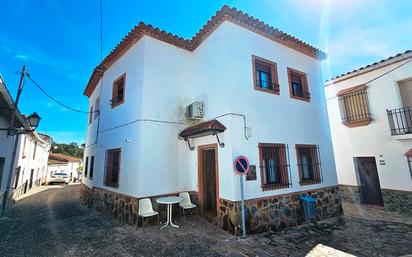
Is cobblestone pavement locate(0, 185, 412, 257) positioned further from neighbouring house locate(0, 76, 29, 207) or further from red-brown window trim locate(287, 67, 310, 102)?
red-brown window trim locate(287, 67, 310, 102)

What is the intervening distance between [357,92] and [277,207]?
8.62 metres

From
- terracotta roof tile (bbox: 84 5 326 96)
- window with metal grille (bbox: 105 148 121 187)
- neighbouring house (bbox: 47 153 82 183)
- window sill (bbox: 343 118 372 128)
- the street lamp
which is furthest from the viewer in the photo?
neighbouring house (bbox: 47 153 82 183)

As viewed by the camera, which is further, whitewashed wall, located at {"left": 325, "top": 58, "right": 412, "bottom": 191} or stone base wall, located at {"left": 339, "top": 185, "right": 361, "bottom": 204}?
stone base wall, located at {"left": 339, "top": 185, "right": 361, "bottom": 204}

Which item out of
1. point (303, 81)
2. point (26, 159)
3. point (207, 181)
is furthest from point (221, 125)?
point (26, 159)

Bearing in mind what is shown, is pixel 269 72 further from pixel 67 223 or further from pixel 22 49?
pixel 22 49

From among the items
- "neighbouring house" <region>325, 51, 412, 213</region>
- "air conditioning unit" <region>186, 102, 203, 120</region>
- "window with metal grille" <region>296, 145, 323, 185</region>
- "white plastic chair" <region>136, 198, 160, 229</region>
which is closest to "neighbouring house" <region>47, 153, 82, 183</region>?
"white plastic chair" <region>136, 198, 160, 229</region>

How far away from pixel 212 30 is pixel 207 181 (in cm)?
617

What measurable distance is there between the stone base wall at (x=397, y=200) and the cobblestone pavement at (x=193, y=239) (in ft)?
4.94

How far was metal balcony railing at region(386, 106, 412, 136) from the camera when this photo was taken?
8.89 metres

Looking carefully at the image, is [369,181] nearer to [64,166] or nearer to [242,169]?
[242,169]

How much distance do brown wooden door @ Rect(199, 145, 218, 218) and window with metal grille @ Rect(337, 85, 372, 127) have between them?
8.71m

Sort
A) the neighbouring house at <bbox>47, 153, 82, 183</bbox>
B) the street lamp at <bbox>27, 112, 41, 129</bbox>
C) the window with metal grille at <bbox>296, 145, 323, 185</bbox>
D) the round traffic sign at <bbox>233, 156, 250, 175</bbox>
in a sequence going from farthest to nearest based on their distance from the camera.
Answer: the neighbouring house at <bbox>47, 153, 82, 183</bbox>, the window with metal grille at <bbox>296, 145, 323, 185</bbox>, the street lamp at <bbox>27, 112, 41, 129</bbox>, the round traffic sign at <bbox>233, 156, 250, 175</bbox>

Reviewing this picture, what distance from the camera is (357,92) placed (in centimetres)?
1085

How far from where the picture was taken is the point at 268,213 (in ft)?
21.8
